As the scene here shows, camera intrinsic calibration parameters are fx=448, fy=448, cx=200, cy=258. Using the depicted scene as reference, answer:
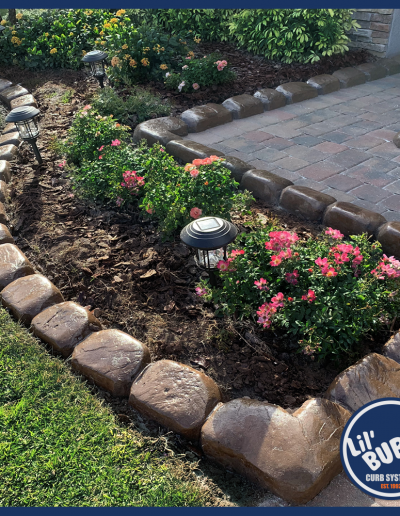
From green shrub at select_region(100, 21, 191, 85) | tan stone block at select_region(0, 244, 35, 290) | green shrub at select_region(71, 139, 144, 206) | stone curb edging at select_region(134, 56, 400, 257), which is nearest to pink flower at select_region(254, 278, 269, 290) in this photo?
stone curb edging at select_region(134, 56, 400, 257)

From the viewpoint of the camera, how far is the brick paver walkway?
13.5ft

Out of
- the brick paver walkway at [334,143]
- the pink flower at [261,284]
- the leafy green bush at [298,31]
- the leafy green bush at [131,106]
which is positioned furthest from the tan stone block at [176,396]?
the leafy green bush at [298,31]

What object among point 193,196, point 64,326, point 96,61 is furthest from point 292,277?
point 96,61

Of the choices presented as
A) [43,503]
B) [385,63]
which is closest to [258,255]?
[43,503]

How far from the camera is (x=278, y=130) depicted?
5277 millimetres

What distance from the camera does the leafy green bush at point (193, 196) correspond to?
128 inches

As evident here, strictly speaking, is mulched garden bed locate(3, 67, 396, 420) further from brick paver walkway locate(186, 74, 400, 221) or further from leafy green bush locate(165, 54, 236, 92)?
leafy green bush locate(165, 54, 236, 92)

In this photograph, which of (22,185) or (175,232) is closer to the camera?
(175,232)

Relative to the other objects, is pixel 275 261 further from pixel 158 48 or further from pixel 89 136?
pixel 158 48

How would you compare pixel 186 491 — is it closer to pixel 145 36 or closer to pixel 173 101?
pixel 173 101

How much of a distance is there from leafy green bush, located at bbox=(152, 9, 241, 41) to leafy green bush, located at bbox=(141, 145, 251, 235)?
5.11m

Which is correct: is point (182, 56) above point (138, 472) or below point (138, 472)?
above

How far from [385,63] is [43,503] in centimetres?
722

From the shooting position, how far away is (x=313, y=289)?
2.56m
